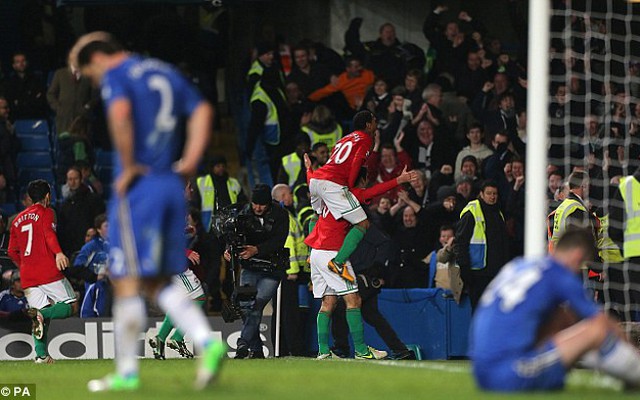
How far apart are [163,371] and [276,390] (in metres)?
2.77

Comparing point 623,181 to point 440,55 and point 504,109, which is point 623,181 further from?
point 440,55

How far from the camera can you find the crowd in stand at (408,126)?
18.2m

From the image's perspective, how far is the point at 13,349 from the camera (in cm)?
1706

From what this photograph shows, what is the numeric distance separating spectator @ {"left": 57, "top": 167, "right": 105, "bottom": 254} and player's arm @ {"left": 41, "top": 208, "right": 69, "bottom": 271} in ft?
10.8

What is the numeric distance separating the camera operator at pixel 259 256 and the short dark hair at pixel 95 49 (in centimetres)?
693

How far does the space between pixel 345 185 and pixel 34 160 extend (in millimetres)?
8943

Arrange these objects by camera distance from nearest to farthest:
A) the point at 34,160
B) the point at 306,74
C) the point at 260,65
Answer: the point at 260,65 → the point at 306,74 → the point at 34,160

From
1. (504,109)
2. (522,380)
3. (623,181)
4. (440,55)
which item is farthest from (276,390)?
(440,55)

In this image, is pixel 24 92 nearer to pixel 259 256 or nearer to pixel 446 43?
pixel 446 43

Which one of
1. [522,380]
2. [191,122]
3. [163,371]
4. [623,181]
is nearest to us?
[522,380]

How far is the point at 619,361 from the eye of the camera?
27.8ft

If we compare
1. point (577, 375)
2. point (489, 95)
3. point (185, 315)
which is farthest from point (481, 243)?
point (185, 315)

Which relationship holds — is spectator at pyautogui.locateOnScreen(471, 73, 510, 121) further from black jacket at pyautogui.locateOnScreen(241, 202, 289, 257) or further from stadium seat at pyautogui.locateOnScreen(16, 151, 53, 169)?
stadium seat at pyautogui.locateOnScreen(16, 151, 53, 169)

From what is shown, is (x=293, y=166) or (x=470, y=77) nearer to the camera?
(x=293, y=166)
